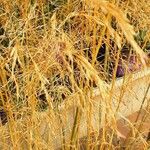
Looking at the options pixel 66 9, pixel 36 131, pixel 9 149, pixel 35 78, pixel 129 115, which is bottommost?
pixel 129 115

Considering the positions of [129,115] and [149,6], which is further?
[129,115]

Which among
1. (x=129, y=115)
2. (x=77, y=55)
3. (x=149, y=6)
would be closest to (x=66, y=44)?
(x=77, y=55)

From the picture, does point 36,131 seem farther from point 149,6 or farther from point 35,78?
point 149,6

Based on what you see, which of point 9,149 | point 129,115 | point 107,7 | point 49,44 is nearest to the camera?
point 107,7

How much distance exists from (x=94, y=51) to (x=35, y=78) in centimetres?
14

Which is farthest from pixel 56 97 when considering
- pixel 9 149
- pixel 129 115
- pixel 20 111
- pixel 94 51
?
pixel 129 115

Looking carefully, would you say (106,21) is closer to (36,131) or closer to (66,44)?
(66,44)

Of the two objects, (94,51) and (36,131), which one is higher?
(94,51)

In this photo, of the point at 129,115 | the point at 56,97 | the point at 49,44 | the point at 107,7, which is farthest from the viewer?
the point at 129,115

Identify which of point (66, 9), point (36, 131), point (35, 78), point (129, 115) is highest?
A: point (66, 9)

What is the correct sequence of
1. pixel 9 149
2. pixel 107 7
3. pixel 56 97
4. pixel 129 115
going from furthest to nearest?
pixel 129 115 → pixel 9 149 → pixel 56 97 → pixel 107 7

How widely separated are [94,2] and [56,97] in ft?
1.23

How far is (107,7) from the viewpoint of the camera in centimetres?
61

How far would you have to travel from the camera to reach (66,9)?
3.34ft
